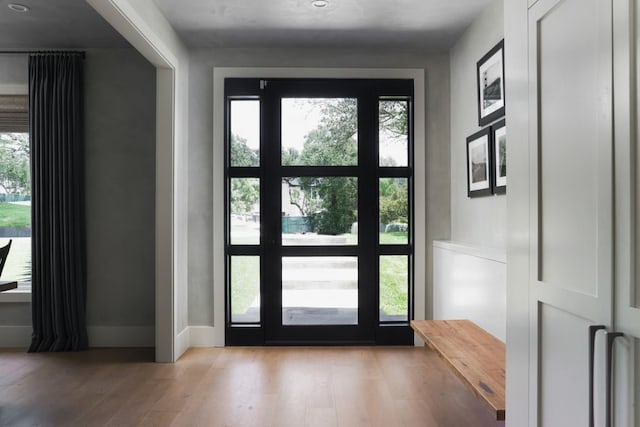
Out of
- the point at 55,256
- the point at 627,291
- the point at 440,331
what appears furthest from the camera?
the point at 55,256

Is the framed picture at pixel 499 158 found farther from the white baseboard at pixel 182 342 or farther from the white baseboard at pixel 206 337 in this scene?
the white baseboard at pixel 182 342

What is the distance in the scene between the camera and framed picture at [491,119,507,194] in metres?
2.76

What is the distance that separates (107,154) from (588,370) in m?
→ 3.98

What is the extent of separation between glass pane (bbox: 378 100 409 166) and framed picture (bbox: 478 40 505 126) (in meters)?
0.86

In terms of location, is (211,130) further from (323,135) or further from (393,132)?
(393,132)

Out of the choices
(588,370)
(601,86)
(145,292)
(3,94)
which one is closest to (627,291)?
(588,370)

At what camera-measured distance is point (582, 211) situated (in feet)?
3.27

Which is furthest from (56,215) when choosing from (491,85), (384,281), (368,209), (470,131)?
(491,85)

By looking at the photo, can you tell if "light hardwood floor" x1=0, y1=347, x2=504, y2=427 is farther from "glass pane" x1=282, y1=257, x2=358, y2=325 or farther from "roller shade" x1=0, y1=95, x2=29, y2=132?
"roller shade" x1=0, y1=95, x2=29, y2=132

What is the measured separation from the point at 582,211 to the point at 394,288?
299 centimetres

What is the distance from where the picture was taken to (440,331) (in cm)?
273

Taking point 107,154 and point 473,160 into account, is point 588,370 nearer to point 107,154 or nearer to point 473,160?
point 473,160

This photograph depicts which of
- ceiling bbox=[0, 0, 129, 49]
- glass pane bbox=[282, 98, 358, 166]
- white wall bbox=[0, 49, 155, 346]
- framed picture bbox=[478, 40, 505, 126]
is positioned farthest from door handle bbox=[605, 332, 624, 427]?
white wall bbox=[0, 49, 155, 346]

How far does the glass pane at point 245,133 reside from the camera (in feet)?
12.8
